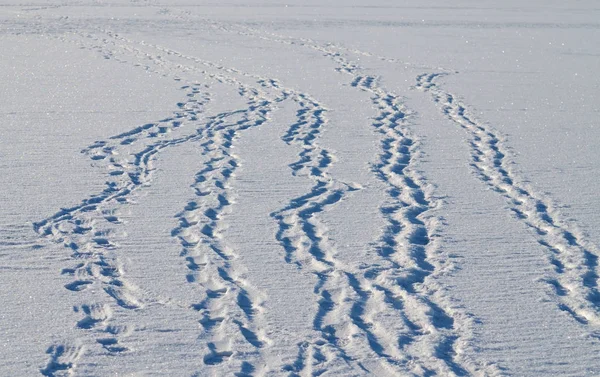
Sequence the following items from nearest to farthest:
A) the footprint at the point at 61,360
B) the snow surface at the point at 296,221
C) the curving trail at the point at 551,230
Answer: the footprint at the point at 61,360, the snow surface at the point at 296,221, the curving trail at the point at 551,230

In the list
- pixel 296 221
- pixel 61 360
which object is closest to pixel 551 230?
pixel 296 221

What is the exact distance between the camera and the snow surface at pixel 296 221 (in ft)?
14.2

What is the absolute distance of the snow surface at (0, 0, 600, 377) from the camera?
4.34m

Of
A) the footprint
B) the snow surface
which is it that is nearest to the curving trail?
the snow surface

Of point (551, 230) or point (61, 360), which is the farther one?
point (551, 230)

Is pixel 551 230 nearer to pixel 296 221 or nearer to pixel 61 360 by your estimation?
pixel 296 221

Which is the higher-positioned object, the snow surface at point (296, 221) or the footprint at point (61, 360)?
the footprint at point (61, 360)

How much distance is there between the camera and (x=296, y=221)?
20.3 feet

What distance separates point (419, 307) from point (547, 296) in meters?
0.77

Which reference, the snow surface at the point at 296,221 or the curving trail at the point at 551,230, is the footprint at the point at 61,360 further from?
the curving trail at the point at 551,230

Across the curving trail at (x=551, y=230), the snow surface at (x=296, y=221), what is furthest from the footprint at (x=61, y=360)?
the curving trail at (x=551, y=230)

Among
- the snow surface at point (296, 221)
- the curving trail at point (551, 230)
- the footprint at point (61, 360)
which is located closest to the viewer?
the footprint at point (61, 360)

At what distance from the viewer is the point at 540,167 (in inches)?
311

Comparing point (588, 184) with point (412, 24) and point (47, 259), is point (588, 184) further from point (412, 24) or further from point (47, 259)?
point (412, 24)
